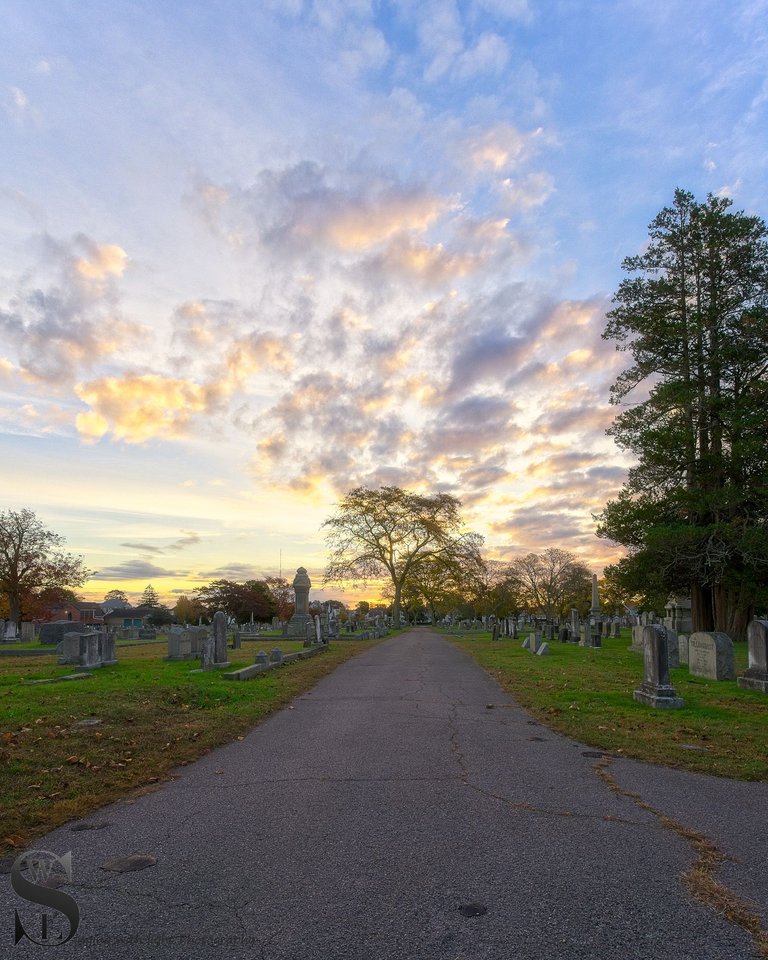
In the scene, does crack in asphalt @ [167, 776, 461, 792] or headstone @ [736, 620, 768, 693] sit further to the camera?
headstone @ [736, 620, 768, 693]

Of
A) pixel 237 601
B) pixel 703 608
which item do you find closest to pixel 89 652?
pixel 703 608

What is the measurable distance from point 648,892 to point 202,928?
2.45 m

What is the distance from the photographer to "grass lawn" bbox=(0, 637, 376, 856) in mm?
5273

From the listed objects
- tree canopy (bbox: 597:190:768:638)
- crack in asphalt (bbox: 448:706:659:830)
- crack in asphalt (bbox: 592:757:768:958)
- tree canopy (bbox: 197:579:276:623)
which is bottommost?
tree canopy (bbox: 197:579:276:623)

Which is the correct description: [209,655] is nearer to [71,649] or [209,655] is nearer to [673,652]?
[71,649]

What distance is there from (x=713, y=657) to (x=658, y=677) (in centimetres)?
589

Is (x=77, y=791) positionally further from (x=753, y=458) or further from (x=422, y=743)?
(x=753, y=458)

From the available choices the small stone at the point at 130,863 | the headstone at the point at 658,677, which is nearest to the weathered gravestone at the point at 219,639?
the headstone at the point at 658,677

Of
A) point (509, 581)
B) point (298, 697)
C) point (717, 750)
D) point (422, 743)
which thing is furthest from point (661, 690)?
point (509, 581)

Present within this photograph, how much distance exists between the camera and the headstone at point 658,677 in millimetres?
10094

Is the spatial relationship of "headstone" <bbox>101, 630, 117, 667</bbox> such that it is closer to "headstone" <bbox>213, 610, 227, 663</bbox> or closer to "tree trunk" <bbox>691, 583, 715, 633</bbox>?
"headstone" <bbox>213, 610, 227, 663</bbox>

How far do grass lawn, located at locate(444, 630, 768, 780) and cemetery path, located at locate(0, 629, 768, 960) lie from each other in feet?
2.15

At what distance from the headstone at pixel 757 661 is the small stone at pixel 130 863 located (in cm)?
1242

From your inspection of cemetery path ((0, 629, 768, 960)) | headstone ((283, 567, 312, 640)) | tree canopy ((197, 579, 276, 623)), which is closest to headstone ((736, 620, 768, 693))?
cemetery path ((0, 629, 768, 960))
